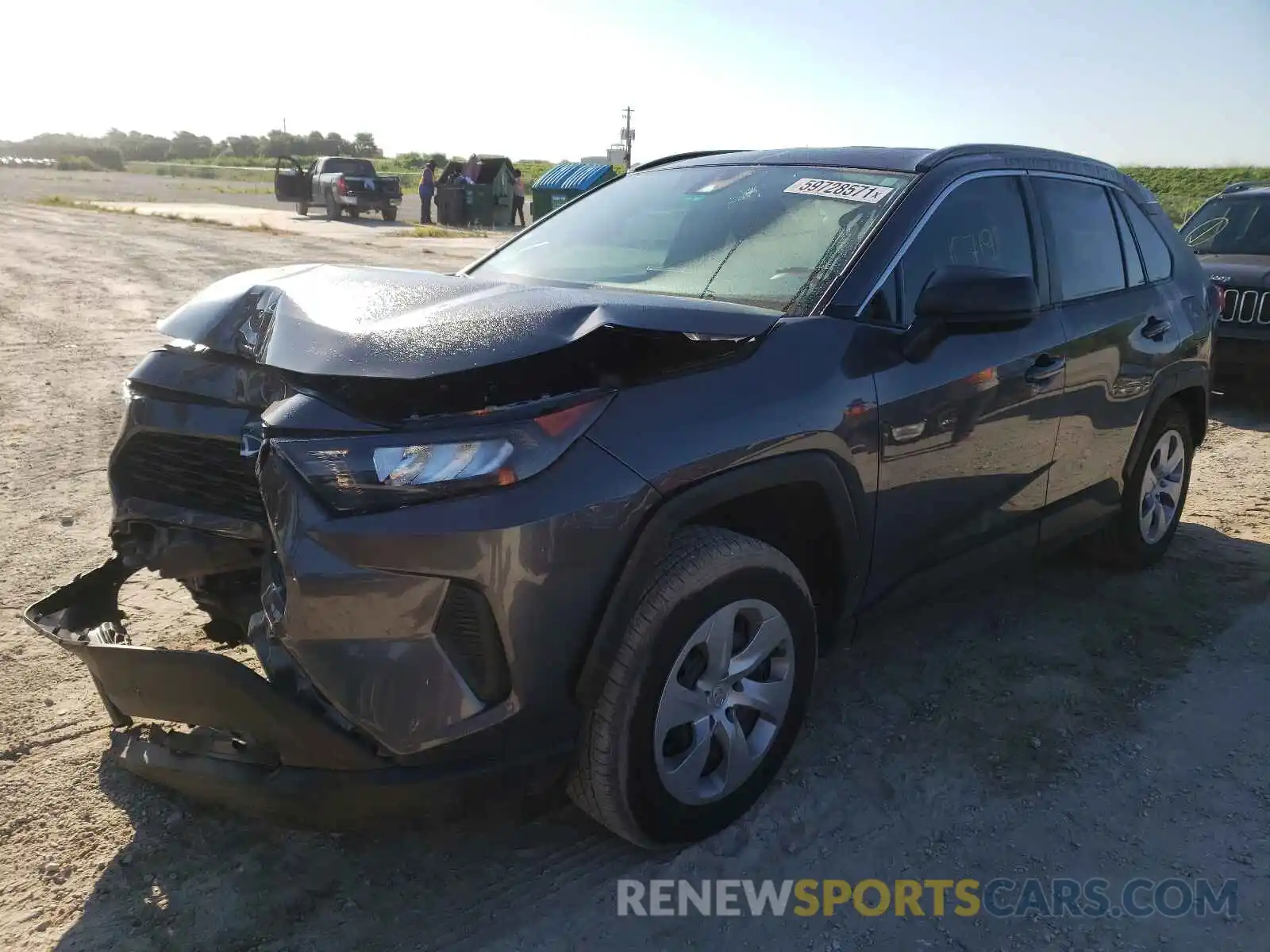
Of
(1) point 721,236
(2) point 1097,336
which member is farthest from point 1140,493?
(1) point 721,236

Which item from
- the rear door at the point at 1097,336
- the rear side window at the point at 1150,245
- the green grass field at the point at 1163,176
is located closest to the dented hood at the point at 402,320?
the rear door at the point at 1097,336

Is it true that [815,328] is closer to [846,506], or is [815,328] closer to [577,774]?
[846,506]

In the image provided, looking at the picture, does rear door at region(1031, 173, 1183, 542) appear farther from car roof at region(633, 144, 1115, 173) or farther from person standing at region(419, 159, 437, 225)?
person standing at region(419, 159, 437, 225)

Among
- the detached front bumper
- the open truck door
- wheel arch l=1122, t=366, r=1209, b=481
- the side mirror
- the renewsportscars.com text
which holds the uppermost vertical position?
the open truck door

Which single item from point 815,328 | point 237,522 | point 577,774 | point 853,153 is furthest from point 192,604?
point 853,153

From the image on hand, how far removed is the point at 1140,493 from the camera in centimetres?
433

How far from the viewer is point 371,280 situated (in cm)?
272

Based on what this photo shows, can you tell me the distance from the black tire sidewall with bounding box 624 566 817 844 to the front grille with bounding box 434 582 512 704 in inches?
14.3

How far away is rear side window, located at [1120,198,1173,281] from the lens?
4270 mm

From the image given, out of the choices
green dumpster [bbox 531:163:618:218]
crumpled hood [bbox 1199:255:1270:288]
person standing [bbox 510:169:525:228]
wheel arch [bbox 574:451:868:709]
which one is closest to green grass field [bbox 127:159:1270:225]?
person standing [bbox 510:169:525:228]

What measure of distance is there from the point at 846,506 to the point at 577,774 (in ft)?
3.44

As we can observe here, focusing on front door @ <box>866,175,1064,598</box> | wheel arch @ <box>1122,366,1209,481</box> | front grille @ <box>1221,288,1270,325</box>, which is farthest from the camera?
front grille @ <box>1221,288,1270,325</box>

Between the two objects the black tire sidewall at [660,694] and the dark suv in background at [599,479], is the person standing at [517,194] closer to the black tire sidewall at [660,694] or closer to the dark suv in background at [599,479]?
the dark suv in background at [599,479]

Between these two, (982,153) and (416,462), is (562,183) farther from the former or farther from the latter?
(416,462)
